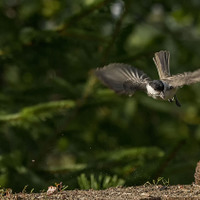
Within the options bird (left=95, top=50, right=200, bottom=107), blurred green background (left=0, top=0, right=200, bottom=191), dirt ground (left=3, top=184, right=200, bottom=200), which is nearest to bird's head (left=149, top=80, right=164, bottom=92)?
bird (left=95, top=50, right=200, bottom=107)

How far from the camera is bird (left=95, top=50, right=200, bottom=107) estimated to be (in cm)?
290

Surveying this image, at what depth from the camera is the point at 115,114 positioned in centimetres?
653

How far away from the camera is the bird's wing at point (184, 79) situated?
8.96ft

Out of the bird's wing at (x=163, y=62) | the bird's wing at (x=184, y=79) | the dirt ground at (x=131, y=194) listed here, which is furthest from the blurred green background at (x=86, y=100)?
the bird's wing at (x=184, y=79)

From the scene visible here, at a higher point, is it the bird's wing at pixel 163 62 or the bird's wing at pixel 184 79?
the bird's wing at pixel 163 62

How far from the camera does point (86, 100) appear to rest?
4.27 meters

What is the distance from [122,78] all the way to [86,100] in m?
1.14

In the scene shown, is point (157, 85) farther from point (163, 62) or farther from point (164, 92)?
point (163, 62)

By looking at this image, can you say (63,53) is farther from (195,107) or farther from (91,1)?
(195,107)

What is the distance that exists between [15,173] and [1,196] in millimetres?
1631

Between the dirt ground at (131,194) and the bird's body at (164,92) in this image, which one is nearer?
the dirt ground at (131,194)

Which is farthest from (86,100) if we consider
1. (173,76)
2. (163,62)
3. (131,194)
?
(131,194)

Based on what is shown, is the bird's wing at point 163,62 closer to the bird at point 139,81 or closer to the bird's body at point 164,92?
the bird at point 139,81

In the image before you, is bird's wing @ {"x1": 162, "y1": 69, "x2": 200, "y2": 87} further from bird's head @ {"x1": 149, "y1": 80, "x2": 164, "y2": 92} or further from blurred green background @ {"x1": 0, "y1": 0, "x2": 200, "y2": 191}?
blurred green background @ {"x1": 0, "y1": 0, "x2": 200, "y2": 191}
